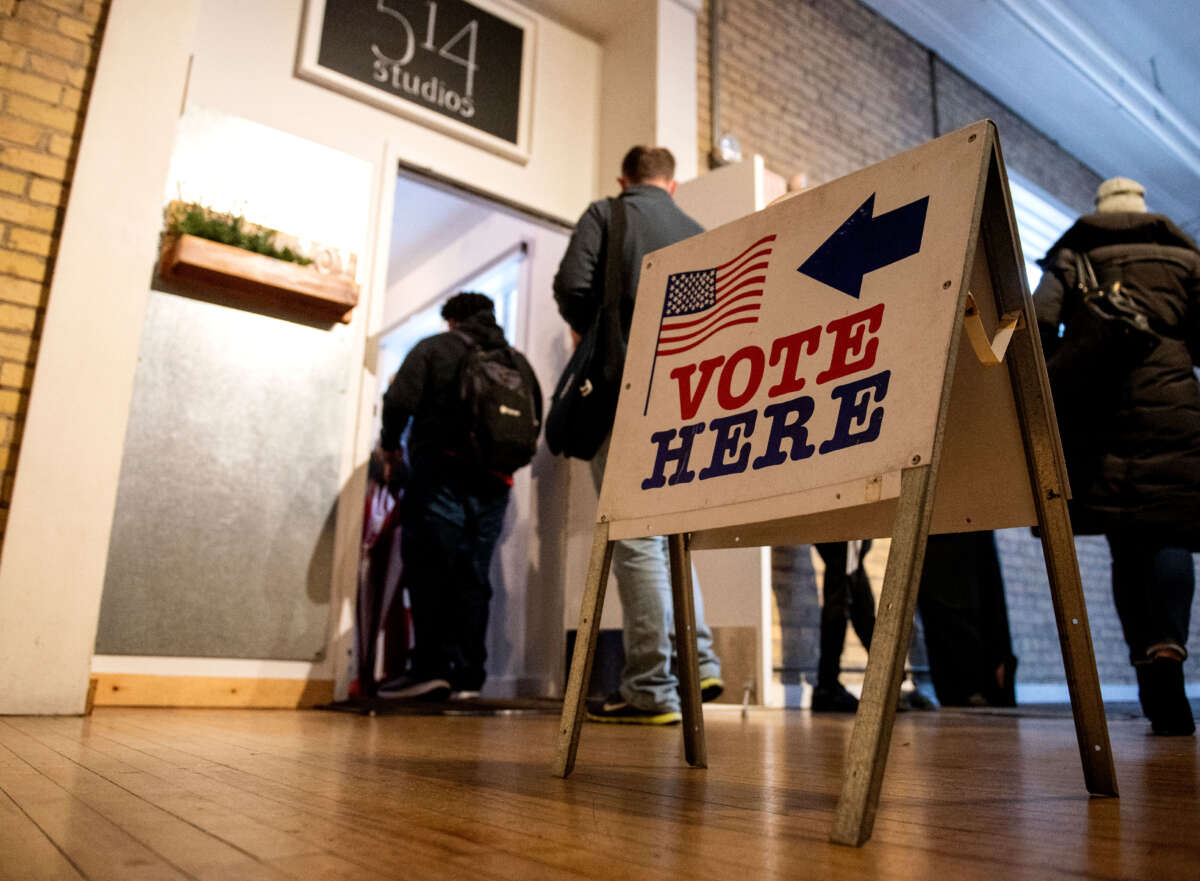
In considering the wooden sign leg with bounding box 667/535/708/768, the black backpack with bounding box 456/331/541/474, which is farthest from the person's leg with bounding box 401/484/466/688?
the wooden sign leg with bounding box 667/535/708/768

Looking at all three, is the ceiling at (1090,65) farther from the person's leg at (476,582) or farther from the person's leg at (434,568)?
the person's leg at (434,568)

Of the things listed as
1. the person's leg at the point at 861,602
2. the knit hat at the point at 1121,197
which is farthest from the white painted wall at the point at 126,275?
the knit hat at the point at 1121,197

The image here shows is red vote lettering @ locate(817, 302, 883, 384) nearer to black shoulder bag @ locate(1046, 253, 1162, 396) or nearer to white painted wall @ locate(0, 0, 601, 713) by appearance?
black shoulder bag @ locate(1046, 253, 1162, 396)

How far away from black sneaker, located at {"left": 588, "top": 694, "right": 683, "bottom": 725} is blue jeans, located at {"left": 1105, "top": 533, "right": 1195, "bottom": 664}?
113 cm

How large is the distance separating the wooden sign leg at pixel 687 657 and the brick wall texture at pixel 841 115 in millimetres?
2658

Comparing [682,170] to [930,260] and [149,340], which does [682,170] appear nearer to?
[149,340]

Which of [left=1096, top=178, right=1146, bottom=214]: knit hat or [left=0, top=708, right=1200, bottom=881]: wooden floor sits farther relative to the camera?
[left=1096, top=178, right=1146, bottom=214]: knit hat

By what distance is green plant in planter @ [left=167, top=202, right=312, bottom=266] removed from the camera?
3025 millimetres

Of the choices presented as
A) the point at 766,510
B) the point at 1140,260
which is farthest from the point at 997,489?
the point at 1140,260

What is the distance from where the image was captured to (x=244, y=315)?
128 inches

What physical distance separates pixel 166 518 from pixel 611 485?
81.7 inches

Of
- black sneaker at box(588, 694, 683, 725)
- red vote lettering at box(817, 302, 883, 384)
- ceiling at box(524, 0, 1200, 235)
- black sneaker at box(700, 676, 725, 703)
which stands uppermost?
ceiling at box(524, 0, 1200, 235)

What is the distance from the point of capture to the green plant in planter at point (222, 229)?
303 centimetres

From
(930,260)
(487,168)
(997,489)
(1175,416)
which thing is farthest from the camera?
(487,168)
